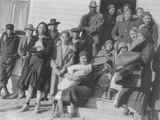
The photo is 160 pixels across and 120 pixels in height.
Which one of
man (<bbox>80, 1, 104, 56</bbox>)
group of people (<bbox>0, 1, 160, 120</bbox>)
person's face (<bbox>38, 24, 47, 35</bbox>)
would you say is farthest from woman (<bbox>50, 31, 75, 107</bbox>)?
man (<bbox>80, 1, 104, 56</bbox>)

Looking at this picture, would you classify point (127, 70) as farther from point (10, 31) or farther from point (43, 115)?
point (10, 31)

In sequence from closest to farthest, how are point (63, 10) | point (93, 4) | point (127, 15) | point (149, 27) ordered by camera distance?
point (149, 27) < point (127, 15) < point (93, 4) < point (63, 10)

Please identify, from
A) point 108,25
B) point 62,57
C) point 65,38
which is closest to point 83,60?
point 62,57

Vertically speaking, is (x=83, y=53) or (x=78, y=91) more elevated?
(x=83, y=53)

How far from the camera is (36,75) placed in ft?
22.3

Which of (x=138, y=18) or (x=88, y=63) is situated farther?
(x=138, y=18)

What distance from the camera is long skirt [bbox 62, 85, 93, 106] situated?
6.28 meters

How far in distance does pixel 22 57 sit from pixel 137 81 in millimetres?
2575

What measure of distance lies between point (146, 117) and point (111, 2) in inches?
139

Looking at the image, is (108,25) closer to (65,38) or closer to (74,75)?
(65,38)

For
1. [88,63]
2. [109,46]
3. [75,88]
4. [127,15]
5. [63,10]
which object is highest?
[63,10]

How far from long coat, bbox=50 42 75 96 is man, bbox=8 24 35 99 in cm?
71

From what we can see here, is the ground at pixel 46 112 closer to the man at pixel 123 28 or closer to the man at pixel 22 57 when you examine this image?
the man at pixel 22 57

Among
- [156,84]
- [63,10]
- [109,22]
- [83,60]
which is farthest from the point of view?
[63,10]
